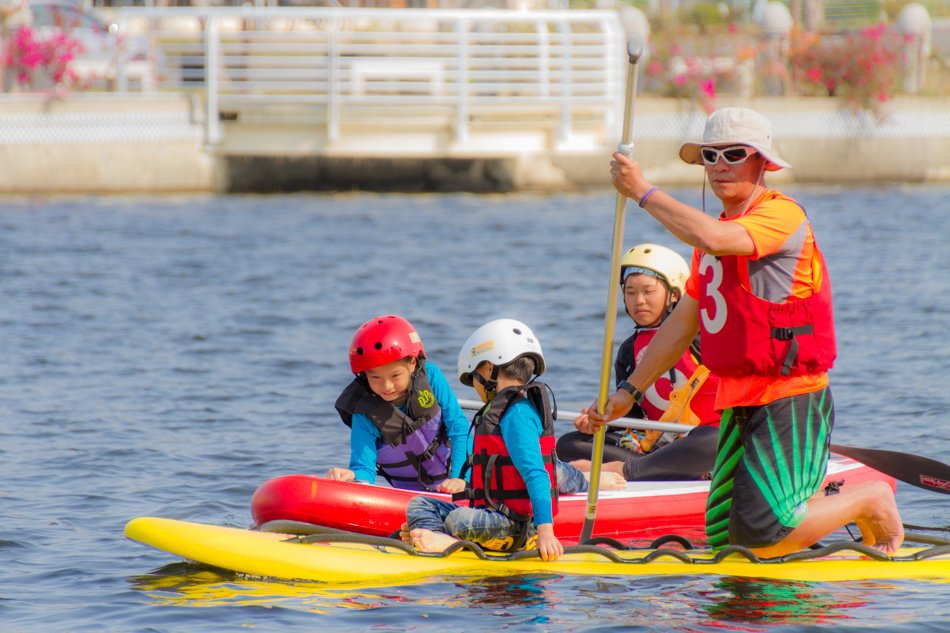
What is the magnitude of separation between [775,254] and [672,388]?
245cm

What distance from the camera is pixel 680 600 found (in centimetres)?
584

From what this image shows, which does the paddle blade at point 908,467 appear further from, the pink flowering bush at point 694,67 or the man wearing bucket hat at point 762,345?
the pink flowering bush at point 694,67

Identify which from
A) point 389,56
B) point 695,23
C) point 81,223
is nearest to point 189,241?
point 81,223

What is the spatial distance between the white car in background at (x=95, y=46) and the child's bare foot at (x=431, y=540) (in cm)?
1847

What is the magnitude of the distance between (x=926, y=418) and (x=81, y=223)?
44.8ft

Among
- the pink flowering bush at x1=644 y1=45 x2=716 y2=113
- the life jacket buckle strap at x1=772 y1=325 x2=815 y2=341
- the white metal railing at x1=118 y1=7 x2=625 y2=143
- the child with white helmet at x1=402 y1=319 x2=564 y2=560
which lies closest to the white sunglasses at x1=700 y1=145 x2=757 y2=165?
the life jacket buckle strap at x1=772 y1=325 x2=815 y2=341

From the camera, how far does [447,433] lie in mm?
7188

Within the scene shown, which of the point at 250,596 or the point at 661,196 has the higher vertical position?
the point at 661,196

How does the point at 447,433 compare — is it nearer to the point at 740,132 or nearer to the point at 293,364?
the point at 740,132

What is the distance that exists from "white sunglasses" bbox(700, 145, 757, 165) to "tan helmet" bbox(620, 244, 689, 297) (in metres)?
1.97

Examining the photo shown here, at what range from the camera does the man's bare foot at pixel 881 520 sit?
5.82 m

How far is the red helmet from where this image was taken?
6766mm

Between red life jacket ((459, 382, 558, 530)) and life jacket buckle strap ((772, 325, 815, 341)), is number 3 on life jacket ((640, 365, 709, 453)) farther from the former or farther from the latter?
life jacket buckle strap ((772, 325, 815, 341))

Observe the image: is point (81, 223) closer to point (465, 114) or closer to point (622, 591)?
point (465, 114)
